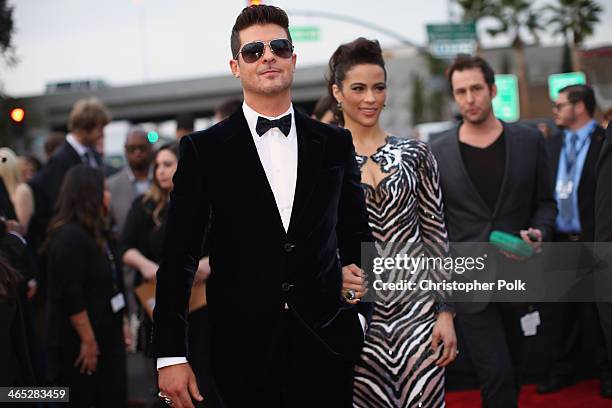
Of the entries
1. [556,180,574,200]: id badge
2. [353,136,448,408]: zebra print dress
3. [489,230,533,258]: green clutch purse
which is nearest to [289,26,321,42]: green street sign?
[556,180,574,200]: id badge

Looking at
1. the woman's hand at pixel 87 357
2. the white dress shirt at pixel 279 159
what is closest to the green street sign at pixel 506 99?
the woman's hand at pixel 87 357

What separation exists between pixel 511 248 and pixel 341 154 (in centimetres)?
206

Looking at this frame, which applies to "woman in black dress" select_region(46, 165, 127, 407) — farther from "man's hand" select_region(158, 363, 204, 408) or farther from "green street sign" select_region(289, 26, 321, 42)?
"green street sign" select_region(289, 26, 321, 42)

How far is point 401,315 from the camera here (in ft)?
12.8

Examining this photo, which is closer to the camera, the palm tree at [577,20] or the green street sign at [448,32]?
the green street sign at [448,32]

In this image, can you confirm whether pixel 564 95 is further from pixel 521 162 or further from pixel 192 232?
pixel 192 232

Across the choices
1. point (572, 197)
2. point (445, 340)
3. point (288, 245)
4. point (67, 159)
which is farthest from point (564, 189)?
point (288, 245)

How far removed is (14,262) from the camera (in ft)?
15.5

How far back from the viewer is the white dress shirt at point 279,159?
10.2 ft

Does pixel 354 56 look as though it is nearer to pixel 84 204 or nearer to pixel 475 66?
pixel 475 66

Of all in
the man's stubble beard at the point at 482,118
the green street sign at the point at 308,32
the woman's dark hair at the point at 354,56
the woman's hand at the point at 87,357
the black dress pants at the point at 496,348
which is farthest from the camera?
the green street sign at the point at 308,32

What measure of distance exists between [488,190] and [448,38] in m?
18.2

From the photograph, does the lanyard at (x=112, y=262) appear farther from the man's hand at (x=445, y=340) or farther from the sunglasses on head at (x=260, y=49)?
the sunglasses on head at (x=260, y=49)

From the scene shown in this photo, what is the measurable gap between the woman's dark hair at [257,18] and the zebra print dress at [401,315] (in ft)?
3.27
